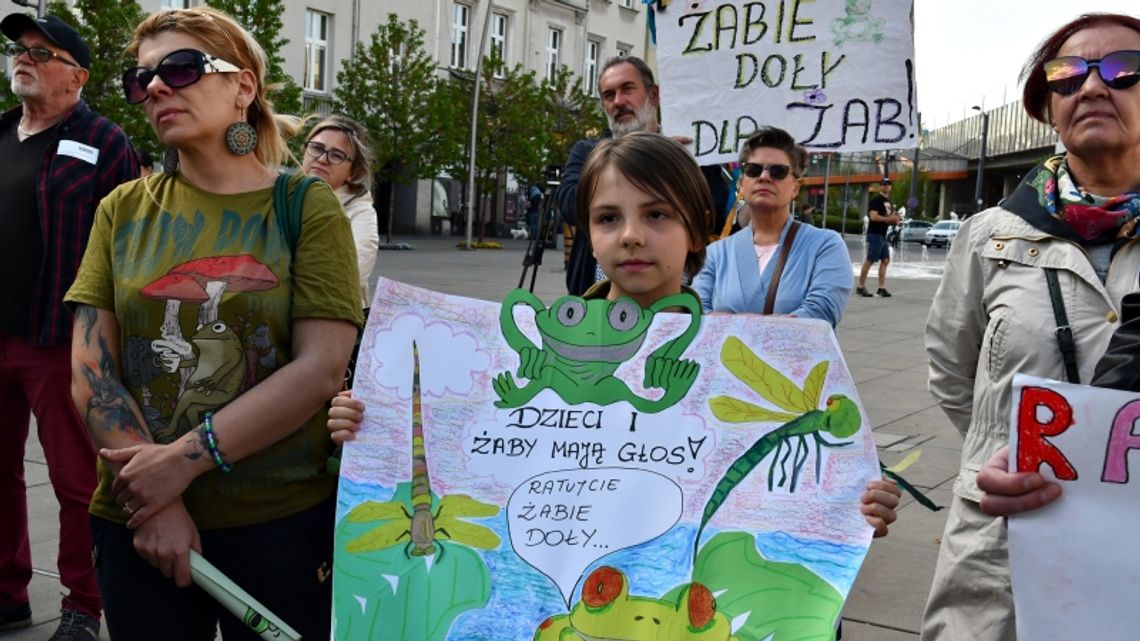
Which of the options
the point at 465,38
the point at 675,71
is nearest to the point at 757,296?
the point at 675,71

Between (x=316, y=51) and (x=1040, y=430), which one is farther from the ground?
(x=316, y=51)

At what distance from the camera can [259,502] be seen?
2.29 m

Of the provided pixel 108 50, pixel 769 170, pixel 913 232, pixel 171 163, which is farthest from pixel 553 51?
pixel 171 163

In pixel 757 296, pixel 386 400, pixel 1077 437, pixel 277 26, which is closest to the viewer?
pixel 1077 437

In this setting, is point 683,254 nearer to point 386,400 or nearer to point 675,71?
point 386,400

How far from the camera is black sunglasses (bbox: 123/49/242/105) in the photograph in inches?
89.7

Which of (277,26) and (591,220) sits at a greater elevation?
(277,26)

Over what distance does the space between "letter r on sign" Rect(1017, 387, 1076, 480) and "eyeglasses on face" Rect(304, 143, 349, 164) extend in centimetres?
358

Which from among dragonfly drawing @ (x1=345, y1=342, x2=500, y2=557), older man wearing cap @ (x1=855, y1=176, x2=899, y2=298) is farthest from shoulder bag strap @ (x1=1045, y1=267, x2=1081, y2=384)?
older man wearing cap @ (x1=855, y1=176, x2=899, y2=298)

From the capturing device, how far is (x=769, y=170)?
13.6 feet

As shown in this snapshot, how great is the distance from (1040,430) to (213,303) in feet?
5.04

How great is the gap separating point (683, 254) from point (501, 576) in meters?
0.74

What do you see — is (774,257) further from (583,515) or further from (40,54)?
(40,54)

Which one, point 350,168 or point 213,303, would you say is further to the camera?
point 350,168
